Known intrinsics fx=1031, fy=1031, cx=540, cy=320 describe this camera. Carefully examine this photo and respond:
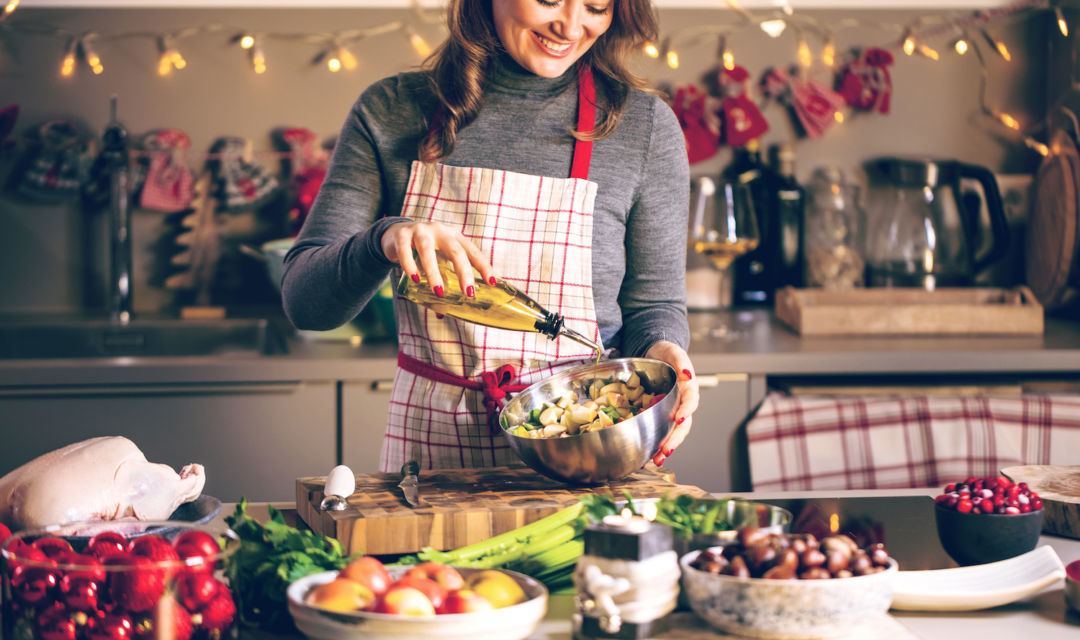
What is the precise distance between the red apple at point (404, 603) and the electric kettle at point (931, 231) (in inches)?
85.5

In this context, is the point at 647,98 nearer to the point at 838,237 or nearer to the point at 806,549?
the point at 806,549

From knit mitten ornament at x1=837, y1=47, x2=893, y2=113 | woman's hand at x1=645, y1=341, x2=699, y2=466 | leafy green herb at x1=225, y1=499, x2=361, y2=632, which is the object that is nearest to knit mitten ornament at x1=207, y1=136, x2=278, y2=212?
knit mitten ornament at x1=837, y1=47, x2=893, y2=113

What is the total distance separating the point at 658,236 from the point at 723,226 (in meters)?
0.95

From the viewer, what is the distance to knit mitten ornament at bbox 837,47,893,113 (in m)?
2.68

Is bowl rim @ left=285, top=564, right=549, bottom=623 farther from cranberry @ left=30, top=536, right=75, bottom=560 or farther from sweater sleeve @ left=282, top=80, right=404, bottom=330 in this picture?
sweater sleeve @ left=282, top=80, right=404, bottom=330

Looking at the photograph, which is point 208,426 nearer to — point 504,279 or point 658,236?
point 504,279

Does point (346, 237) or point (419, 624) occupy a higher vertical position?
point (346, 237)

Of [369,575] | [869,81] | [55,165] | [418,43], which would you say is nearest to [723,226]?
[869,81]

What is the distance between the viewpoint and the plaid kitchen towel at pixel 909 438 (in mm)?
2051

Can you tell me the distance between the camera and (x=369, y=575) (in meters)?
0.76

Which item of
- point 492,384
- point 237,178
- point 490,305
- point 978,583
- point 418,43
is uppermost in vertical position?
point 418,43

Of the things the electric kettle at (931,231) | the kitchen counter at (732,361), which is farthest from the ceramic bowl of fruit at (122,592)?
the electric kettle at (931,231)

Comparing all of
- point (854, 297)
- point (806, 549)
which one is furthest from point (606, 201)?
point (854, 297)

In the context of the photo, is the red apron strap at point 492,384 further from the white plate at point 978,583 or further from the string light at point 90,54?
the string light at point 90,54
